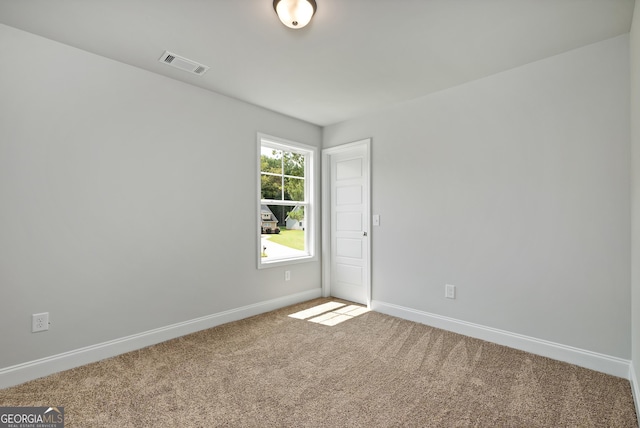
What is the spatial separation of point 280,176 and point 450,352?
2747 mm

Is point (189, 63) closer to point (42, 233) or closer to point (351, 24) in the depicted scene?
point (351, 24)

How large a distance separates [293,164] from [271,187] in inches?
20.4

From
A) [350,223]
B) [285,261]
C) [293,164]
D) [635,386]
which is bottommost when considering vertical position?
[635,386]

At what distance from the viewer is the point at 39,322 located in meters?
2.25

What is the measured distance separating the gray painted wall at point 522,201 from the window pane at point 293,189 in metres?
1.25

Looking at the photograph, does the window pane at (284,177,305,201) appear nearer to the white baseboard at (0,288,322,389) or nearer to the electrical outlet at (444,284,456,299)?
the white baseboard at (0,288,322,389)

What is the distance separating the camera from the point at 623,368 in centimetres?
222

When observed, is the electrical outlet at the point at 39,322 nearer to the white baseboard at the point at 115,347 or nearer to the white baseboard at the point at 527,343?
the white baseboard at the point at 115,347

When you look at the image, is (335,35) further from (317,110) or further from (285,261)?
(285,261)

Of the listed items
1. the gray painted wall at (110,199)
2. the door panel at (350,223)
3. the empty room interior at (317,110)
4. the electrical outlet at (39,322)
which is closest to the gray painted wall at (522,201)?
the empty room interior at (317,110)

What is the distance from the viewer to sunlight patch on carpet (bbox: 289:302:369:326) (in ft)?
11.3

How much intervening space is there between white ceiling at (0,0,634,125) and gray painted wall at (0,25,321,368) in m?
0.29

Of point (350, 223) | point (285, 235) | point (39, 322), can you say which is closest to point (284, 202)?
point (285, 235)

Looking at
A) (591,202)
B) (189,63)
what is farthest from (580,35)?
(189,63)
